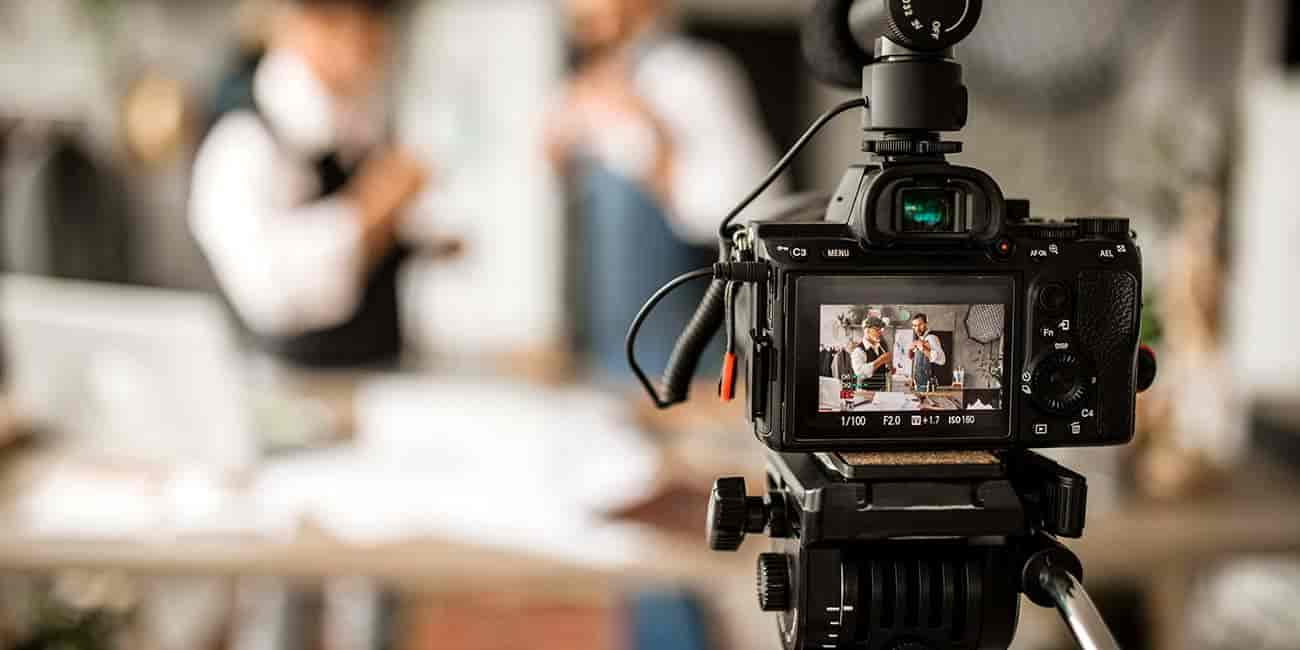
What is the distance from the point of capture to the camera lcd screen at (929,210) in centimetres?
55

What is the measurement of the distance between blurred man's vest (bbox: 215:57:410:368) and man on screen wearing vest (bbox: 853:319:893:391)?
2.02m

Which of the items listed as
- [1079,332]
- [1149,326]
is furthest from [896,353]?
[1149,326]

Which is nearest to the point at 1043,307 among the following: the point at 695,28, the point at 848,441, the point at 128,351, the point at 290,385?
the point at 848,441

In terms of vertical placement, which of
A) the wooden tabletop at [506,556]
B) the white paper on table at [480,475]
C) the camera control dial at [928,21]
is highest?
the camera control dial at [928,21]

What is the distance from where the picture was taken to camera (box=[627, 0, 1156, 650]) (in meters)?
0.56

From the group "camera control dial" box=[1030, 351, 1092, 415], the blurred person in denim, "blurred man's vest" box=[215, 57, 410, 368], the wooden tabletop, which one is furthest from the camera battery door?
"blurred man's vest" box=[215, 57, 410, 368]

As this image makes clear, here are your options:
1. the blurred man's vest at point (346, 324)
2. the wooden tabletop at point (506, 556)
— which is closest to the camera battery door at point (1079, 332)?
the wooden tabletop at point (506, 556)

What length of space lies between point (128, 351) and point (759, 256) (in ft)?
4.45

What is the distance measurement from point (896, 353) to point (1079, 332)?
4.1 inches

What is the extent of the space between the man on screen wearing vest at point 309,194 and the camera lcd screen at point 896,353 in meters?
1.90

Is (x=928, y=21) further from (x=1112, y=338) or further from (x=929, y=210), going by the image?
(x=1112, y=338)

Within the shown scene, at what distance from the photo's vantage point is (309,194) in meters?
2.38

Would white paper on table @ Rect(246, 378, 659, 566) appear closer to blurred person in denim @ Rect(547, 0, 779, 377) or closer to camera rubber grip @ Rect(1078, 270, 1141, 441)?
blurred person in denim @ Rect(547, 0, 779, 377)

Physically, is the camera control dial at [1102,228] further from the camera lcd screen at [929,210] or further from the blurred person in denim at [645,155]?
the blurred person in denim at [645,155]
